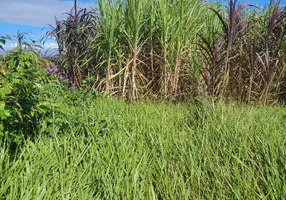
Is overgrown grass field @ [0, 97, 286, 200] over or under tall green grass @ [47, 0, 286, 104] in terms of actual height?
under

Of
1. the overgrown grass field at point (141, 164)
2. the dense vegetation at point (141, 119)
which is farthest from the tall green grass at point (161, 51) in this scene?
the overgrown grass field at point (141, 164)

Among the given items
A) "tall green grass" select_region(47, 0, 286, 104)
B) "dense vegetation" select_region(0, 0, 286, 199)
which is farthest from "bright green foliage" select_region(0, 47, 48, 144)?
"tall green grass" select_region(47, 0, 286, 104)

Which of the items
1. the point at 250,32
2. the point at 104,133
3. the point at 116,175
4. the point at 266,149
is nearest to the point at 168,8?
the point at 250,32

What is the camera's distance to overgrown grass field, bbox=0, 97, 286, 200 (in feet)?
4.41

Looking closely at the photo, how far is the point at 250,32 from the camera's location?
443 centimetres

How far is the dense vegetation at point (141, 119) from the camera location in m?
1.42

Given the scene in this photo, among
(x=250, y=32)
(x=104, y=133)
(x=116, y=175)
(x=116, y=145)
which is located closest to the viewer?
(x=116, y=175)

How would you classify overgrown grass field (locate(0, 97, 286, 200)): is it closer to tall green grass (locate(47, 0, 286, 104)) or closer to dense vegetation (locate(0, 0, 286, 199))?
dense vegetation (locate(0, 0, 286, 199))

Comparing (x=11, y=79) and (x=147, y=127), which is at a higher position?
(x=11, y=79)

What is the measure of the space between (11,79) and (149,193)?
94 cm

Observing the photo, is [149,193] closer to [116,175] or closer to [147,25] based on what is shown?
[116,175]

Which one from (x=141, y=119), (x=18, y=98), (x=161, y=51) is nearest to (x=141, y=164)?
(x=18, y=98)

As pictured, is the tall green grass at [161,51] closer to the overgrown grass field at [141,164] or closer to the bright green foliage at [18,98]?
the overgrown grass field at [141,164]

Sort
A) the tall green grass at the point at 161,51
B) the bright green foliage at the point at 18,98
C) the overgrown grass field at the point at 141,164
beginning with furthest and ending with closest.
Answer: the tall green grass at the point at 161,51, the bright green foliage at the point at 18,98, the overgrown grass field at the point at 141,164
